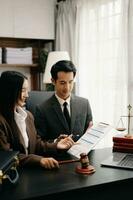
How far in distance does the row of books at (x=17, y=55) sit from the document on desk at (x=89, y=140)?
7.36 ft

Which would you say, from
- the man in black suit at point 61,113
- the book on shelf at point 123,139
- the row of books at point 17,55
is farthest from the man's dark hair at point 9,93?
the row of books at point 17,55

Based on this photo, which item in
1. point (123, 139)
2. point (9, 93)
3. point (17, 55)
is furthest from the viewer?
point (17, 55)

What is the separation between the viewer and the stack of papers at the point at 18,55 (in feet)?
12.9

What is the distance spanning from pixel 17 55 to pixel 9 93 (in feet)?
7.39

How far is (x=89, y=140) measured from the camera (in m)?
1.89

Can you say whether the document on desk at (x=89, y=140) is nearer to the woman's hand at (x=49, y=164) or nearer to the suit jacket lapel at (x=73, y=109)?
the woman's hand at (x=49, y=164)

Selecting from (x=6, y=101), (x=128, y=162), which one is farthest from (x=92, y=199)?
(x=6, y=101)

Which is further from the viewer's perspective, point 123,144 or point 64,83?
point 64,83

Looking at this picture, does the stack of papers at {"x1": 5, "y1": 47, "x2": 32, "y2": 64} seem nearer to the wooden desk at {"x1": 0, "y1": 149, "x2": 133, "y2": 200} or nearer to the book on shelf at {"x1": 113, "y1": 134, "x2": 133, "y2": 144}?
the book on shelf at {"x1": 113, "y1": 134, "x2": 133, "y2": 144}

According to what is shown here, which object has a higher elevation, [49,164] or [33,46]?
[33,46]

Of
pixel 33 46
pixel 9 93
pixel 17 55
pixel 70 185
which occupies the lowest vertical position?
pixel 70 185

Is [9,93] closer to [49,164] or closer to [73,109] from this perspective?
[49,164]

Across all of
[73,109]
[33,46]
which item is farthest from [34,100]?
[33,46]

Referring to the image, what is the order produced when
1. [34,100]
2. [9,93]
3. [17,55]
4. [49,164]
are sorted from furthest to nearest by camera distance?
[17,55]
[34,100]
[9,93]
[49,164]
